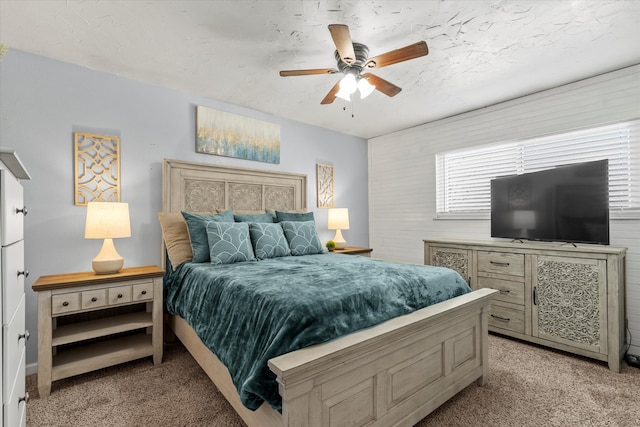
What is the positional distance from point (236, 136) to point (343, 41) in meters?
2.07

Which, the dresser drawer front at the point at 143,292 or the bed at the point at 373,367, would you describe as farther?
the dresser drawer front at the point at 143,292

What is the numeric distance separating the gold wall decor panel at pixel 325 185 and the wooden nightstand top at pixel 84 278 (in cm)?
245

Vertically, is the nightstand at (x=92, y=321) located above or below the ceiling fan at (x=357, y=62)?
below

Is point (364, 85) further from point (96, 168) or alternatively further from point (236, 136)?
point (96, 168)

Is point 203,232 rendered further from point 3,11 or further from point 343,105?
point 343,105

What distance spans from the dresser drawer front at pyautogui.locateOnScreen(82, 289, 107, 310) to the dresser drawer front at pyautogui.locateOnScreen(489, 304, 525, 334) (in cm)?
354

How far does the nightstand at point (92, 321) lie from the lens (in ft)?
6.75

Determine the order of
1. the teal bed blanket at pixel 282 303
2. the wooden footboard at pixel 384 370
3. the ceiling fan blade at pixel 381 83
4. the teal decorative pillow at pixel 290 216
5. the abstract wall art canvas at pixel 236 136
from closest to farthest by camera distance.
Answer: the wooden footboard at pixel 384 370, the teal bed blanket at pixel 282 303, the ceiling fan blade at pixel 381 83, the abstract wall art canvas at pixel 236 136, the teal decorative pillow at pixel 290 216

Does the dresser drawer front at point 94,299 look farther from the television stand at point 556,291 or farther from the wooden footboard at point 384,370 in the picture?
the television stand at point 556,291

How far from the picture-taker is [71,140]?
2.59 meters

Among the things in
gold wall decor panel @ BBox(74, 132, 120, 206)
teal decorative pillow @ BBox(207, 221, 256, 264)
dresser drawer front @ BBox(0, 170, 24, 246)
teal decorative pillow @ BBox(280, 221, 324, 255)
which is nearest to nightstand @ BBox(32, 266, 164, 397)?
teal decorative pillow @ BBox(207, 221, 256, 264)

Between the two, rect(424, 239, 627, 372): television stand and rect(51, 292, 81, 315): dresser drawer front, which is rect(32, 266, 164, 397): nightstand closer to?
rect(51, 292, 81, 315): dresser drawer front

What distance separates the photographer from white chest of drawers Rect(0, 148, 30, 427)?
102 cm

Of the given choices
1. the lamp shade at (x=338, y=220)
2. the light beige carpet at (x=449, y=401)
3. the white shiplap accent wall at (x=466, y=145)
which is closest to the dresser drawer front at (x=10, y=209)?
the light beige carpet at (x=449, y=401)
